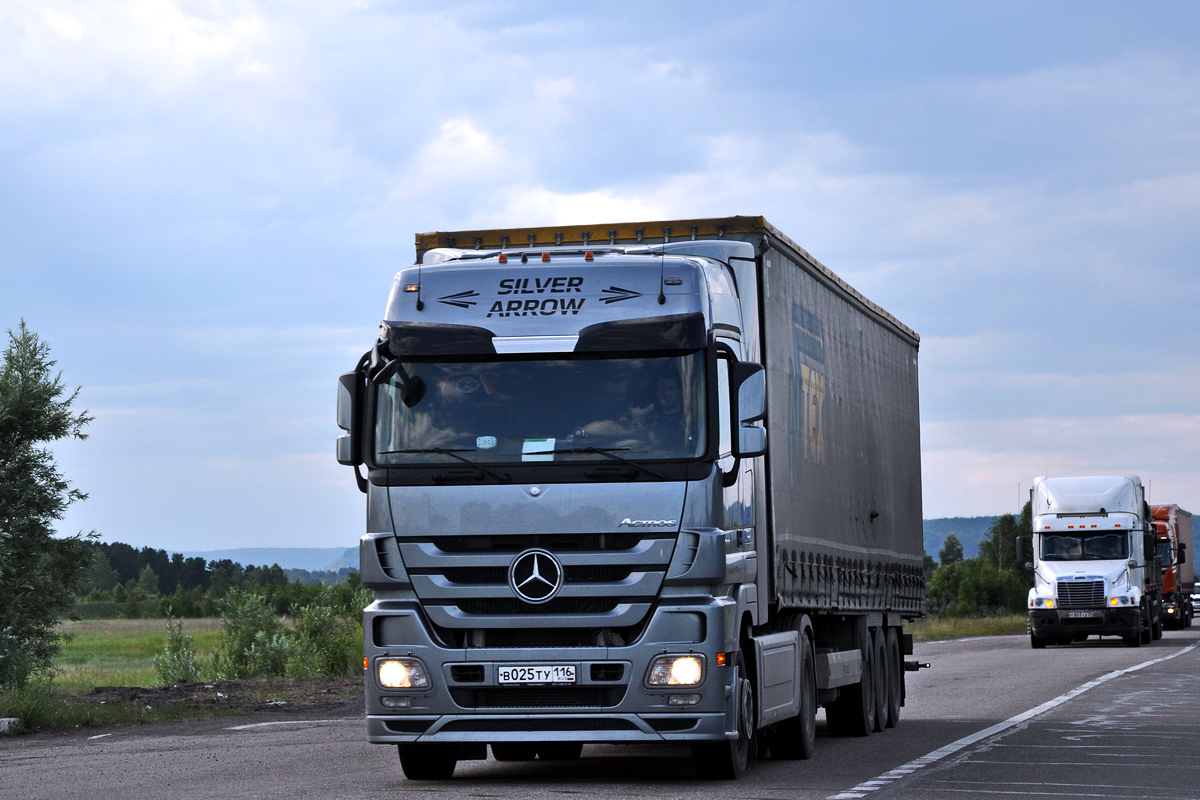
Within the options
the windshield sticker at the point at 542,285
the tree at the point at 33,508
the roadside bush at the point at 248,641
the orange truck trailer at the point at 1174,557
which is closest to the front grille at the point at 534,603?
the windshield sticker at the point at 542,285

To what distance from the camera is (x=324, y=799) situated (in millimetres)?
10086

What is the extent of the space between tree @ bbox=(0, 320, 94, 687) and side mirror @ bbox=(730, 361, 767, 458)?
1463 centimetres

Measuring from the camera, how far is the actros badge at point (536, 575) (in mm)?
10164

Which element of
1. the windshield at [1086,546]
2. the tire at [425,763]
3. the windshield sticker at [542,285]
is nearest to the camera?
the windshield sticker at [542,285]

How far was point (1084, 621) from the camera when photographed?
127 ft

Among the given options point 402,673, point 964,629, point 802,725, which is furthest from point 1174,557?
point 402,673

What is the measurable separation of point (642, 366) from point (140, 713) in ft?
34.5

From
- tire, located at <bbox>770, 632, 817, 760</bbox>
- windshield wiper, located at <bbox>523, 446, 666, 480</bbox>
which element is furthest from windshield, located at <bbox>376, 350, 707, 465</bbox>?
tire, located at <bbox>770, 632, 817, 760</bbox>

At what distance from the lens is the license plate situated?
10.2 m

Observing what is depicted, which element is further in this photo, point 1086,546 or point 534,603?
point 1086,546

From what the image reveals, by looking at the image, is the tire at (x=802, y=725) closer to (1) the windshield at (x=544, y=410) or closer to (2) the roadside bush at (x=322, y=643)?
(1) the windshield at (x=544, y=410)

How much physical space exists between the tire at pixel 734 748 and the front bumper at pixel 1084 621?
29493mm

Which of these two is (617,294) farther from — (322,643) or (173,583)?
(173,583)

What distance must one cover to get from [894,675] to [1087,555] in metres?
23.0
